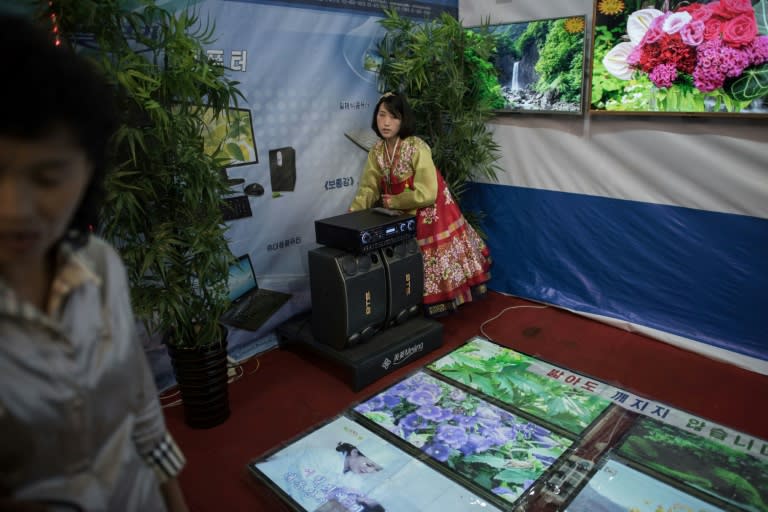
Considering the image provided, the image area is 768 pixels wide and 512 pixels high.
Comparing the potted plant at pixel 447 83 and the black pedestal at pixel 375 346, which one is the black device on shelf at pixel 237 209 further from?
the potted plant at pixel 447 83

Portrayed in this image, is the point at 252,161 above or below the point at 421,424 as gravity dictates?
above

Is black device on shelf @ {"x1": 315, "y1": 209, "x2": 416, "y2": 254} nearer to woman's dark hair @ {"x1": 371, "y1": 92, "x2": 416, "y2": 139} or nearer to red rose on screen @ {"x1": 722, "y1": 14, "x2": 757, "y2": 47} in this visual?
woman's dark hair @ {"x1": 371, "y1": 92, "x2": 416, "y2": 139}

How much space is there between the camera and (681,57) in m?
2.78

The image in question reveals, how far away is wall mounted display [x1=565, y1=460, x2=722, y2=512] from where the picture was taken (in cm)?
186

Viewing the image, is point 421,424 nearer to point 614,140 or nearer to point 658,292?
point 658,292

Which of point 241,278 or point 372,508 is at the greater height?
point 241,278

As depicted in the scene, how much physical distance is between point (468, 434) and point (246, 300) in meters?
1.49

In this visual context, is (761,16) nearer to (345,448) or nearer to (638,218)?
(638,218)

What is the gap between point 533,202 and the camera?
3.71m

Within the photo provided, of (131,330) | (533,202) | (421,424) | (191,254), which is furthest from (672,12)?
(131,330)

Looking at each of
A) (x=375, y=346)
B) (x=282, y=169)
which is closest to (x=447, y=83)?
(x=282, y=169)

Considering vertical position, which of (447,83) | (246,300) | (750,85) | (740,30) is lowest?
(246,300)

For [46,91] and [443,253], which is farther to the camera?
[443,253]

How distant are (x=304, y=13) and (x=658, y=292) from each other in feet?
8.71
